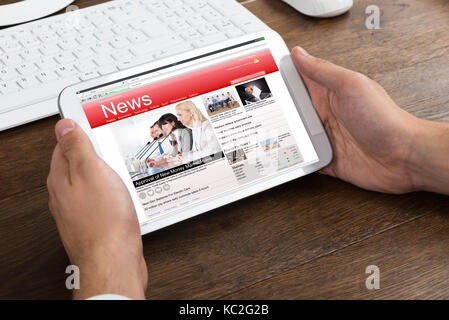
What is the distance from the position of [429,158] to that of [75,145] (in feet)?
1.51

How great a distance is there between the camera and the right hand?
631 millimetres

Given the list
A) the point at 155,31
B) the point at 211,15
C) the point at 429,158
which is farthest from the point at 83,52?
the point at 429,158

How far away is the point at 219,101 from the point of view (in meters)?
0.63

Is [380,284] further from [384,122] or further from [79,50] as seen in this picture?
[79,50]

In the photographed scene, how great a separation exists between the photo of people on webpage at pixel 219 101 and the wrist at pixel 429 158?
0.82ft

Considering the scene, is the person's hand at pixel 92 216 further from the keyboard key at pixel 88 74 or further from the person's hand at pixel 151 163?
the keyboard key at pixel 88 74

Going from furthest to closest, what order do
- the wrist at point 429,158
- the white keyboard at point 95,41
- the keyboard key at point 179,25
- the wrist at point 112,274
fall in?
1. the keyboard key at point 179,25
2. the white keyboard at point 95,41
3. the wrist at point 429,158
4. the wrist at point 112,274

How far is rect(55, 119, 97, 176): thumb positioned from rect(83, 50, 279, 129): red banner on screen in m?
0.03

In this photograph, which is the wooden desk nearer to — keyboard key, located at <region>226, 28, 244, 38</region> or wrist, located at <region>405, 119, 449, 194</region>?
wrist, located at <region>405, 119, 449, 194</region>

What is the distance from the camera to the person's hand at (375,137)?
624 millimetres

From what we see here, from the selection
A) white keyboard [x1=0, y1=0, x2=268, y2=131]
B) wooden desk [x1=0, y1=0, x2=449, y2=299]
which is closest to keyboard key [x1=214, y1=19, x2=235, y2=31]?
white keyboard [x1=0, y1=0, x2=268, y2=131]

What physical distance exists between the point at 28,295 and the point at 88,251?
86 mm

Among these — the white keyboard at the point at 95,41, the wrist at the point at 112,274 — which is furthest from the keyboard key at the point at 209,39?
the wrist at the point at 112,274

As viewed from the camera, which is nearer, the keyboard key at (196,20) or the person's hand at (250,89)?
the person's hand at (250,89)
